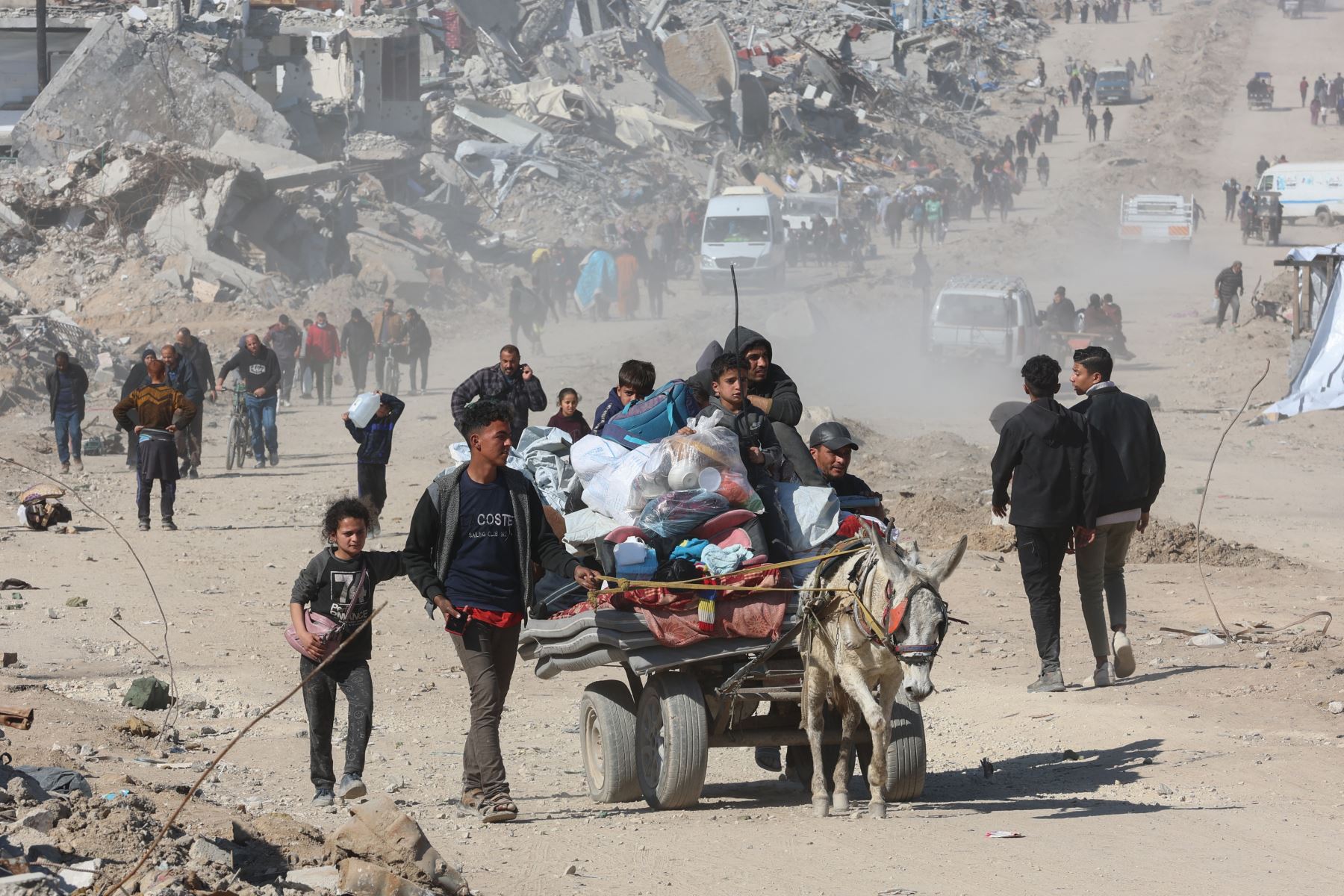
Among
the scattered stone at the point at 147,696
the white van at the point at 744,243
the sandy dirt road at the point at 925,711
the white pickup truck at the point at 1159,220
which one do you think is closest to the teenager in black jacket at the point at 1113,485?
the sandy dirt road at the point at 925,711

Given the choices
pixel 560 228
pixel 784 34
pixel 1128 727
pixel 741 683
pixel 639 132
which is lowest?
pixel 1128 727

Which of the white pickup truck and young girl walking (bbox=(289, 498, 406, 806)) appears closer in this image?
young girl walking (bbox=(289, 498, 406, 806))

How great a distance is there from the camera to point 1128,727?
28.5 ft

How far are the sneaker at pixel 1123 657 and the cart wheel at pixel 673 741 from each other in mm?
3386

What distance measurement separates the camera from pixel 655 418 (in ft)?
25.1

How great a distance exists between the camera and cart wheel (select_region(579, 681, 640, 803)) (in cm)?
714

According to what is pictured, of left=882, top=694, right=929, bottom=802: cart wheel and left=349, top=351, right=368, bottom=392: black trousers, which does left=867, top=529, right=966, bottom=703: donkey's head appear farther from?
left=349, top=351, right=368, bottom=392: black trousers

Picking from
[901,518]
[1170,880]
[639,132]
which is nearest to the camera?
[1170,880]

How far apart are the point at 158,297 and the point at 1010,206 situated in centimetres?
3367

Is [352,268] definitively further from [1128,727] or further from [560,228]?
[1128,727]

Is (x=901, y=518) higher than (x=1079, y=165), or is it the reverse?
(x=1079, y=165)

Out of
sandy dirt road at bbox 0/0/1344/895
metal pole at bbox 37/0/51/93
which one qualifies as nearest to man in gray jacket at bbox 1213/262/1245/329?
sandy dirt road at bbox 0/0/1344/895

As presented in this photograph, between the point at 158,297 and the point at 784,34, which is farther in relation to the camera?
the point at 784,34

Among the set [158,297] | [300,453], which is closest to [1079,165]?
[158,297]
